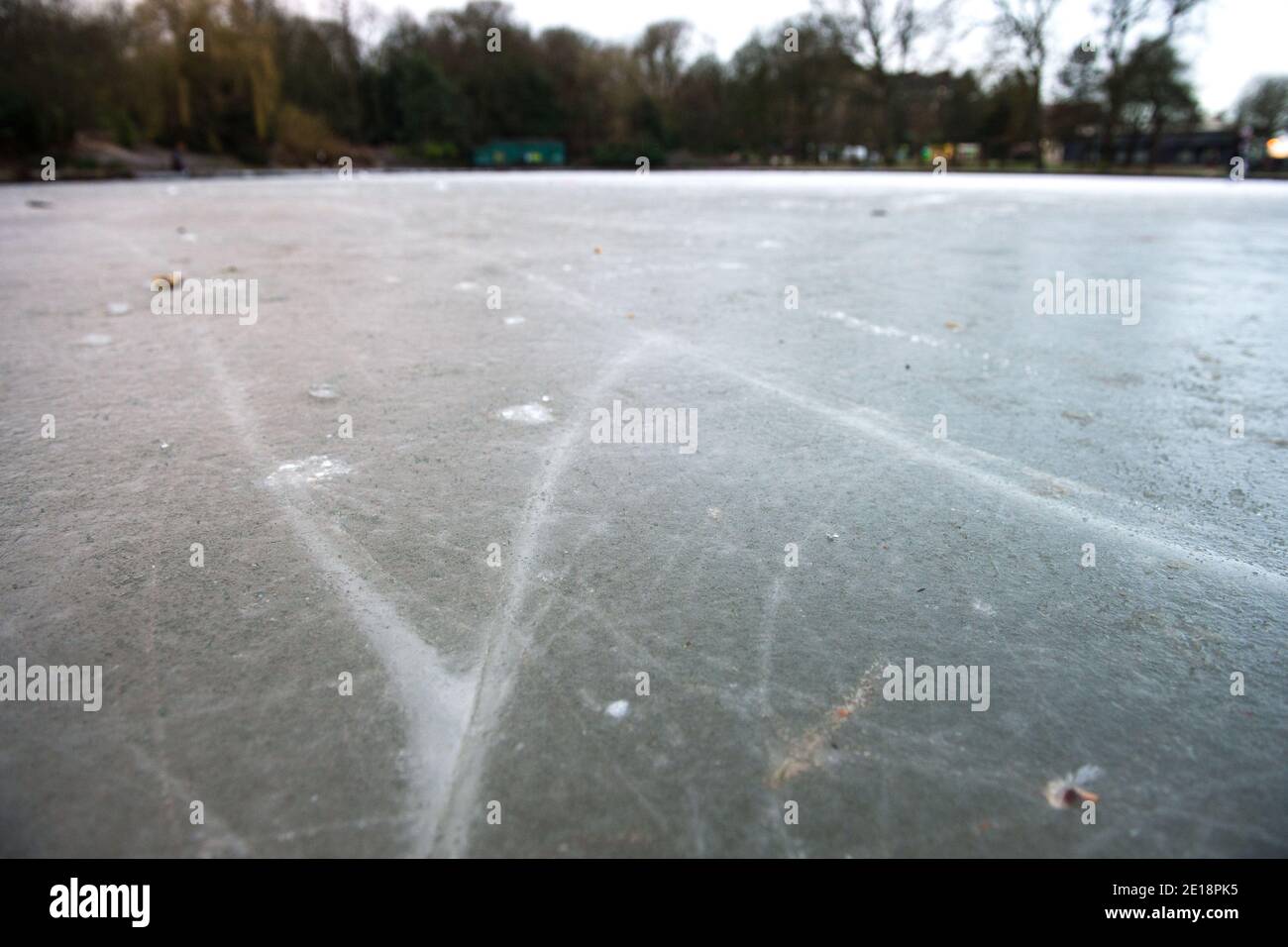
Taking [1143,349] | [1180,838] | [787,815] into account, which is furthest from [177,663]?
[1143,349]

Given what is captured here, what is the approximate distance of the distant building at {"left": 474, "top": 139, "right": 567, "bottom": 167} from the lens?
51.9m

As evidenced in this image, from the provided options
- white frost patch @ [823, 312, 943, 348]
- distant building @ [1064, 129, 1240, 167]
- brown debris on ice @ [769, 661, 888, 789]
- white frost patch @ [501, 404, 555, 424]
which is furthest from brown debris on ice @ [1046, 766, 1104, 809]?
distant building @ [1064, 129, 1240, 167]

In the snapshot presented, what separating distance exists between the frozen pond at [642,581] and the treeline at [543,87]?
34567 millimetres

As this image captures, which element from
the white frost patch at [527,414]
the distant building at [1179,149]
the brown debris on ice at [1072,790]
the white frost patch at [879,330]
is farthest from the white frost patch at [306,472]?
the distant building at [1179,149]

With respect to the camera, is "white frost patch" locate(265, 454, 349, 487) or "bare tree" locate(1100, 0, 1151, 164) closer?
"white frost patch" locate(265, 454, 349, 487)

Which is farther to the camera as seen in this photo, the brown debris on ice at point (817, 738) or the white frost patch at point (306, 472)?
the white frost patch at point (306, 472)

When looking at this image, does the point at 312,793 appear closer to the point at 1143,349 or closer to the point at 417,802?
→ the point at 417,802

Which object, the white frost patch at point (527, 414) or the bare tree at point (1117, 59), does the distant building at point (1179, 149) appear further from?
the white frost patch at point (527, 414)

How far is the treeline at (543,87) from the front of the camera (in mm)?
32500

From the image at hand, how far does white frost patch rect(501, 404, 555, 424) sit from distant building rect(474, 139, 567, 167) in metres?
52.3

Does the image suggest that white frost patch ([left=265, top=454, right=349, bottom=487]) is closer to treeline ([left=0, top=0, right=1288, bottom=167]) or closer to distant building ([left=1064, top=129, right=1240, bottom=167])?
treeline ([left=0, top=0, right=1288, bottom=167])

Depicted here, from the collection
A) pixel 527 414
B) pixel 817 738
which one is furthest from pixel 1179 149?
pixel 817 738

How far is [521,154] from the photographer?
53.5 meters
